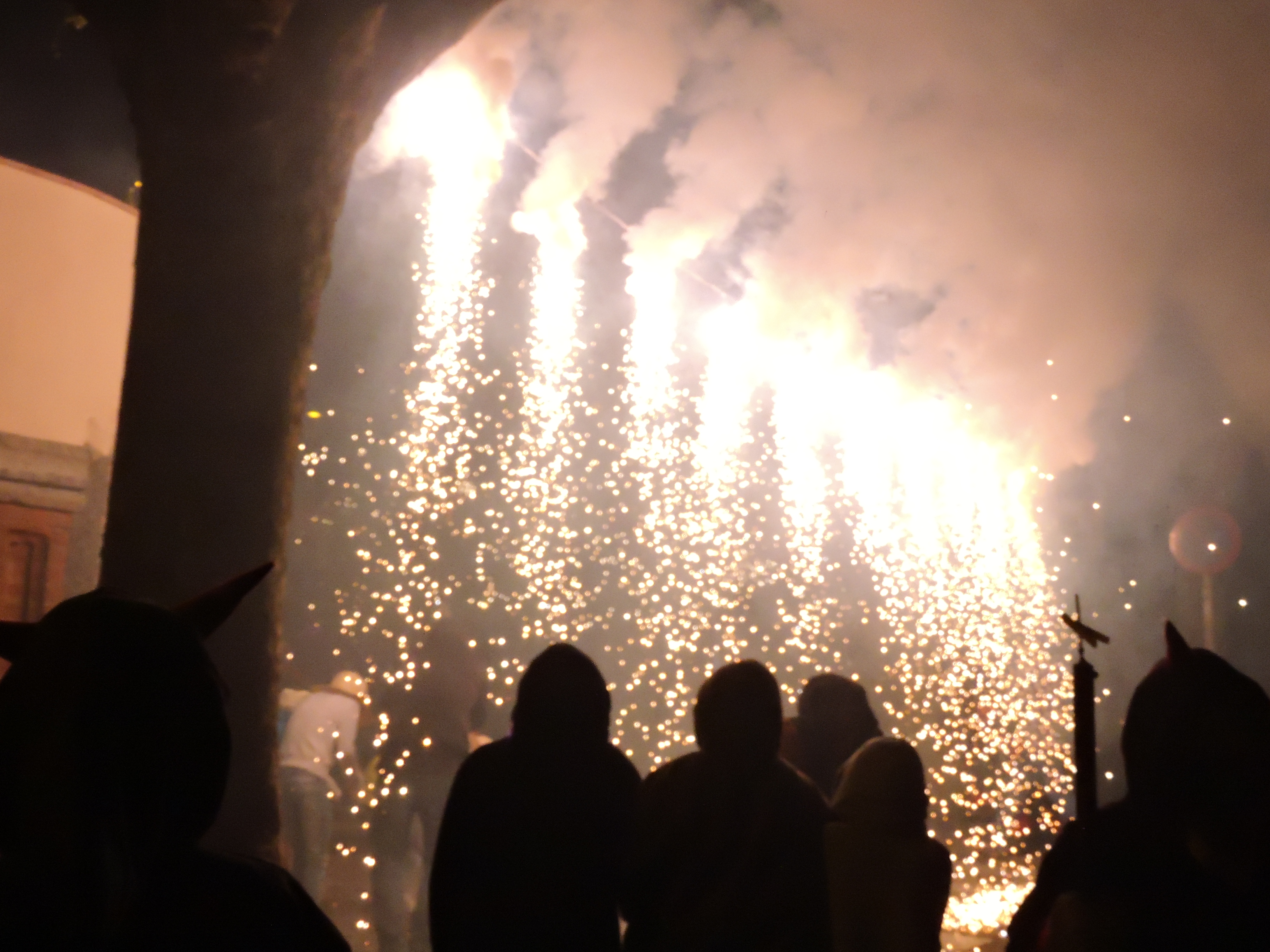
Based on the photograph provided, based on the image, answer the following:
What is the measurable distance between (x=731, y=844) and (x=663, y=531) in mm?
14945

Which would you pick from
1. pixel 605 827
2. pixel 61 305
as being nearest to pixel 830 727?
pixel 605 827

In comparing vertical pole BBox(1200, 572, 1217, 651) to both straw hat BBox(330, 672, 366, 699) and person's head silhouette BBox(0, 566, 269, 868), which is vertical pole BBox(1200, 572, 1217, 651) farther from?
person's head silhouette BBox(0, 566, 269, 868)

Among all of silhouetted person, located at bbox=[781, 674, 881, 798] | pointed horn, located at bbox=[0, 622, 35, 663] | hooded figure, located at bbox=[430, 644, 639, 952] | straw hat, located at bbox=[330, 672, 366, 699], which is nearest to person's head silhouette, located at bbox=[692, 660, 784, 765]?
hooded figure, located at bbox=[430, 644, 639, 952]

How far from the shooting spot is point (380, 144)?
52.0 ft

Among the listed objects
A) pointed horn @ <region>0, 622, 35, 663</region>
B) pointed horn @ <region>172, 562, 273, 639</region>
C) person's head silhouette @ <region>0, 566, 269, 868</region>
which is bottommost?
person's head silhouette @ <region>0, 566, 269, 868</region>

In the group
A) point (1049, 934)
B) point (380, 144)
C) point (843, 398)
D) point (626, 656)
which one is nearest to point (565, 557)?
point (626, 656)

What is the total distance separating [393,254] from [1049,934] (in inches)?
644

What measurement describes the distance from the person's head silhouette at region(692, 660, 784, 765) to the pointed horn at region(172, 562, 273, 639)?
60.2 inches

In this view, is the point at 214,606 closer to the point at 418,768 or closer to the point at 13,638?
the point at 13,638

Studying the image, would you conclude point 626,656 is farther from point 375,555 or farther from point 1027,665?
point 1027,665

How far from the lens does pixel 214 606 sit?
1.71 meters

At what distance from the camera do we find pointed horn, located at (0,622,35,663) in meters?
1.63

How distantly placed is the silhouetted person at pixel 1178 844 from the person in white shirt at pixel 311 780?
5165 mm

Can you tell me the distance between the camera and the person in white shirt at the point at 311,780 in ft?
20.6
